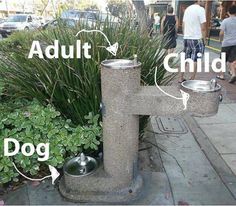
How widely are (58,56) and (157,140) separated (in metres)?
1.66

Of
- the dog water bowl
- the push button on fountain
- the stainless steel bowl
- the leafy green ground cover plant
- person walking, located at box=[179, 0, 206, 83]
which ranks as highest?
person walking, located at box=[179, 0, 206, 83]

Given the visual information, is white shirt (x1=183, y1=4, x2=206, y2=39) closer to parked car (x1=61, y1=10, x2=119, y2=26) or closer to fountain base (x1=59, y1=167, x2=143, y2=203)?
parked car (x1=61, y1=10, x2=119, y2=26)

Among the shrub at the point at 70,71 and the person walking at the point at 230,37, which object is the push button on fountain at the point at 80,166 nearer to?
the shrub at the point at 70,71

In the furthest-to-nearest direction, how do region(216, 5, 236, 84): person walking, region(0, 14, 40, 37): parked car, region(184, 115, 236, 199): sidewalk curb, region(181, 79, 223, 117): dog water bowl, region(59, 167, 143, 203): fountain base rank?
region(216, 5, 236, 84): person walking
region(0, 14, 40, 37): parked car
region(184, 115, 236, 199): sidewalk curb
region(59, 167, 143, 203): fountain base
region(181, 79, 223, 117): dog water bowl

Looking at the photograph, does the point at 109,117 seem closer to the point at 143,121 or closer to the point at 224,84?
the point at 143,121

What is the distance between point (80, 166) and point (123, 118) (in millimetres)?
676

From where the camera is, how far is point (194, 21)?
20.2ft

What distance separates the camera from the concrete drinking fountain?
227 cm

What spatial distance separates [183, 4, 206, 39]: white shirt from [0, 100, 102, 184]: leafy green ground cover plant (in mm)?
4133

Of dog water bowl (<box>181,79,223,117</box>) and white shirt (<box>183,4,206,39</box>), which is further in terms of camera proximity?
white shirt (<box>183,4,206,39</box>)

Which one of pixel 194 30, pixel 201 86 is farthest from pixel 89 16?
pixel 194 30

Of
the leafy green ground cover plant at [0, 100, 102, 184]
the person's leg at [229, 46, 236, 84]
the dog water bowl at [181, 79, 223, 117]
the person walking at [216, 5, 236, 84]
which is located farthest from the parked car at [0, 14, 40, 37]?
the person's leg at [229, 46, 236, 84]

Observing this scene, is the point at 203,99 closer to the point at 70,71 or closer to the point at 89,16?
the point at 70,71

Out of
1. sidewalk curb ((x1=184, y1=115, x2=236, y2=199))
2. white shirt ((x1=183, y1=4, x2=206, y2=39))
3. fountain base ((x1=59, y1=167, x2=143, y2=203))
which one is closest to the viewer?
fountain base ((x1=59, y1=167, x2=143, y2=203))
